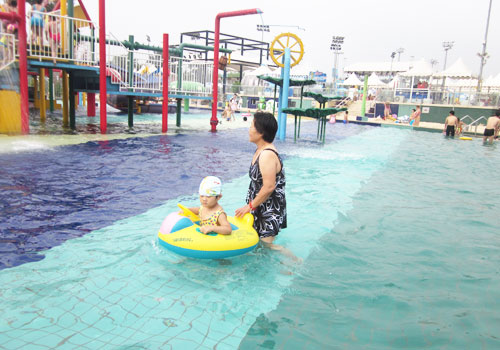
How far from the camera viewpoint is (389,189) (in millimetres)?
7992

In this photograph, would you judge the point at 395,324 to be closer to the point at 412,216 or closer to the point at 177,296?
the point at 177,296

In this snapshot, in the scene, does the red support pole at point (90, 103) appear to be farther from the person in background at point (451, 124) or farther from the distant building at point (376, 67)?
the distant building at point (376, 67)

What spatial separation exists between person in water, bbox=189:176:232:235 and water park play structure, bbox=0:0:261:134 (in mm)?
9471

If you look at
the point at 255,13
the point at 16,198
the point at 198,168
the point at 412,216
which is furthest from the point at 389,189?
the point at 255,13

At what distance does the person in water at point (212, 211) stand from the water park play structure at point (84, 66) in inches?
373

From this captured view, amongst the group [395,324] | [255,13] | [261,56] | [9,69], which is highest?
[261,56]

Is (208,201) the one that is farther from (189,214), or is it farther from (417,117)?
(417,117)

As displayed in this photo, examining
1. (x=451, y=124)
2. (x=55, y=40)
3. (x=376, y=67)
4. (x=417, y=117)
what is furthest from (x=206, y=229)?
(x=376, y=67)

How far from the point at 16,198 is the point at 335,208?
15.8 feet

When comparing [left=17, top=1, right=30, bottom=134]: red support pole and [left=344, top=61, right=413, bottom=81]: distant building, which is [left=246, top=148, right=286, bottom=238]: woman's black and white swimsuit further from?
[left=344, top=61, right=413, bottom=81]: distant building

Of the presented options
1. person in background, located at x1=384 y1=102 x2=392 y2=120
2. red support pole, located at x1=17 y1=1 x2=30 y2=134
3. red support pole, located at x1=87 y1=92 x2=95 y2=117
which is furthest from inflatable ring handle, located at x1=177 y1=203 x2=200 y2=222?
person in background, located at x1=384 y1=102 x2=392 y2=120

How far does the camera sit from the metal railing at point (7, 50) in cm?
1087

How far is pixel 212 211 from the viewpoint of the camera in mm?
4000

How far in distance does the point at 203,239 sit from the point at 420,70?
44.8 metres
